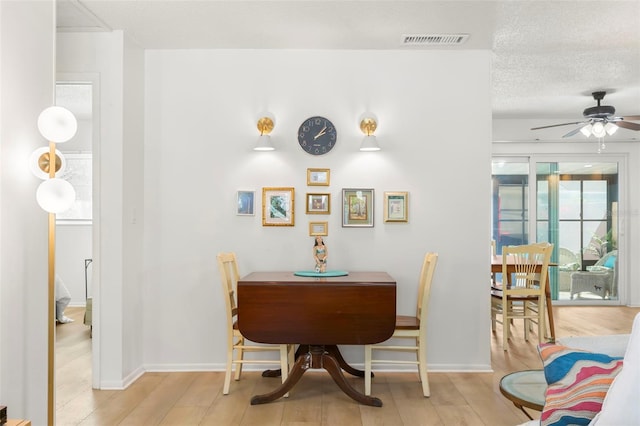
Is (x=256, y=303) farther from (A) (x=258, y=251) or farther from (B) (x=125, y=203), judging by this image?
(B) (x=125, y=203)

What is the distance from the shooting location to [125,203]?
3422mm

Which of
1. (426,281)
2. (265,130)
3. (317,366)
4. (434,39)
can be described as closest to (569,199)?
(434,39)

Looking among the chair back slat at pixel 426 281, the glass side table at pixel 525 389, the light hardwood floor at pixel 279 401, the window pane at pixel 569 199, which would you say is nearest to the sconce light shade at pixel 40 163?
the light hardwood floor at pixel 279 401

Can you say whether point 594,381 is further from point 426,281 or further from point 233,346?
point 233,346

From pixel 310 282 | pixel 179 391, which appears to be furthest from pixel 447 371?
pixel 179 391

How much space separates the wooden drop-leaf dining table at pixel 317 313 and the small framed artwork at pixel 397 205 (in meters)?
0.78

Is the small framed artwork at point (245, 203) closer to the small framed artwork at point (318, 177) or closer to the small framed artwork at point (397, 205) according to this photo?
the small framed artwork at point (318, 177)

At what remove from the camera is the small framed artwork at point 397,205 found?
3732mm

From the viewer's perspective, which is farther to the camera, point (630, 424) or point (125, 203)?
point (125, 203)

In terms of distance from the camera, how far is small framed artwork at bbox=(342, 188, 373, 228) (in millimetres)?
3734

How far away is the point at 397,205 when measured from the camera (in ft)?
12.3

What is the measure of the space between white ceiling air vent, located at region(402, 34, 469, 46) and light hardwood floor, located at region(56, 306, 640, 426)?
1.98m

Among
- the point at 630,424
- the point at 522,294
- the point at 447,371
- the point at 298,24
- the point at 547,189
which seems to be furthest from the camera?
the point at 547,189

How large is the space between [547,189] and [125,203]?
5.13 metres
